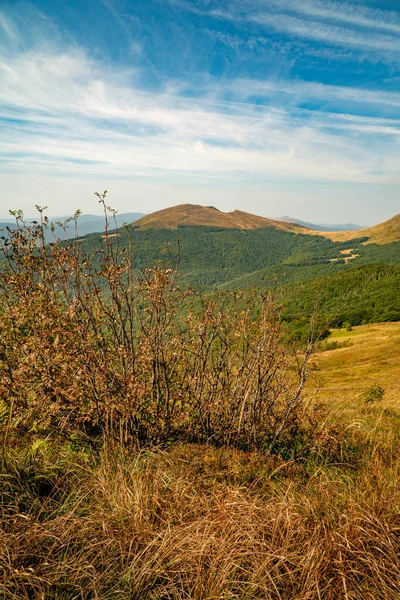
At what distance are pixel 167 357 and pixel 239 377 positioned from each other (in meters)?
1.26

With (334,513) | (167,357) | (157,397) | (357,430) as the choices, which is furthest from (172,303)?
(357,430)

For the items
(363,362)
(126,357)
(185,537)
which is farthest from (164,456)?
(363,362)

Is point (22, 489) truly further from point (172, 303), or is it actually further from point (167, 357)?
point (172, 303)

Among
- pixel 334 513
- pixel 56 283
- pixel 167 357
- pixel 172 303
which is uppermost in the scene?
pixel 56 283

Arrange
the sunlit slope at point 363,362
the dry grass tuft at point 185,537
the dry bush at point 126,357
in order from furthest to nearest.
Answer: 1. the sunlit slope at point 363,362
2. the dry bush at point 126,357
3. the dry grass tuft at point 185,537

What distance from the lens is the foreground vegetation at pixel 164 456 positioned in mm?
2430

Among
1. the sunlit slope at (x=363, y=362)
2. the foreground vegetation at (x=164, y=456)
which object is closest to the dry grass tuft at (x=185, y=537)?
the foreground vegetation at (x=164, y=456)

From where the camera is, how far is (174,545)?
2.55 meters

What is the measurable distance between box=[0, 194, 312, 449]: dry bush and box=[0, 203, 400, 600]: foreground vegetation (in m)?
0.03

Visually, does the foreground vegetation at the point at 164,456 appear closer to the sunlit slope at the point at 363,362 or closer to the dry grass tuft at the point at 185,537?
the dry grass tuft at the point at 185,537

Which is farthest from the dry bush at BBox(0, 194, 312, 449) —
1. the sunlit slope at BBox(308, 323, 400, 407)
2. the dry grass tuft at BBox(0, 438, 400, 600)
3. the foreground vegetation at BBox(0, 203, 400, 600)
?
the sunlit slope at BBox(308, 323, 400, 407)

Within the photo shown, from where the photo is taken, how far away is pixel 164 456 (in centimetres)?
427

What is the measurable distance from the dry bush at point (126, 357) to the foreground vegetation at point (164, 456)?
0.11 ft

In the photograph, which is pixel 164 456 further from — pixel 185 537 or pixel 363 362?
pixel 363 362
